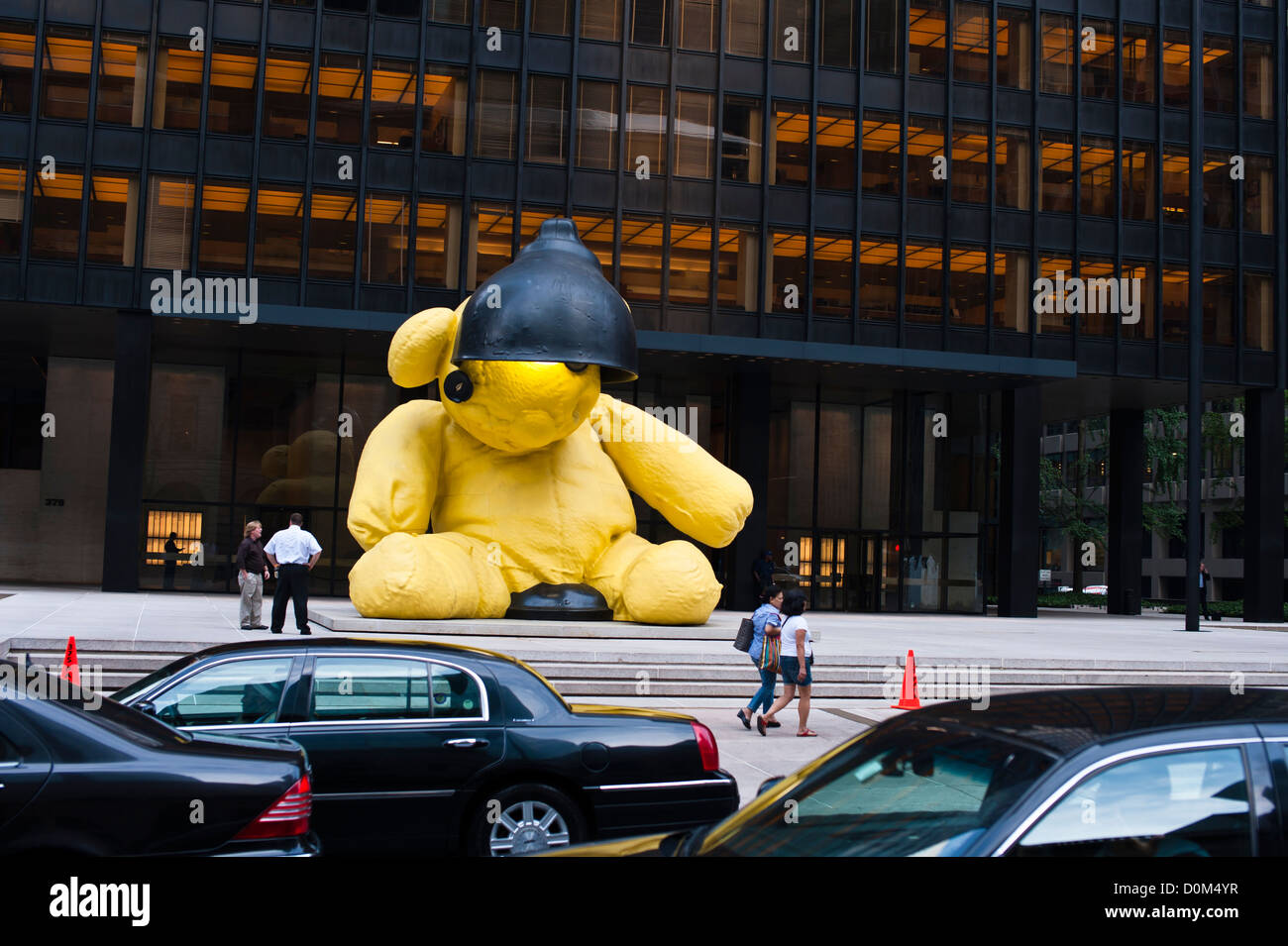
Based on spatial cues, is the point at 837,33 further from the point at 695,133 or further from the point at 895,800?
the point at 895,800

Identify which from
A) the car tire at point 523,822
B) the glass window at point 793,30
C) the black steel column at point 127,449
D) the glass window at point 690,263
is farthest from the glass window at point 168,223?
the car tire at point 523,822

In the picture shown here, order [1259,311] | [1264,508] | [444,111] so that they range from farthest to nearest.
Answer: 1. [1259,311]
2. [1264,508]
3. [444,111]

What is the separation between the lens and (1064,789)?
3070 mm

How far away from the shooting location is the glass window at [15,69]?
24.8 meters

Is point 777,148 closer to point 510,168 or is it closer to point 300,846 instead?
point 510,168

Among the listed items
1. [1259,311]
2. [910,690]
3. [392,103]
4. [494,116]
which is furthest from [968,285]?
[910,690]

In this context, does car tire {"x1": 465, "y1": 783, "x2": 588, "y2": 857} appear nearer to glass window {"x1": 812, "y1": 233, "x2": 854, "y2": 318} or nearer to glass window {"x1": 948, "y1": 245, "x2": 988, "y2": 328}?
glass window {"x1": 812, "y1": 233, "x2": 854, "y2": 318}

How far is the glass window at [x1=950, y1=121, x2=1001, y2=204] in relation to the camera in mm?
29266

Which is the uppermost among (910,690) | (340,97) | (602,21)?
(602,21)

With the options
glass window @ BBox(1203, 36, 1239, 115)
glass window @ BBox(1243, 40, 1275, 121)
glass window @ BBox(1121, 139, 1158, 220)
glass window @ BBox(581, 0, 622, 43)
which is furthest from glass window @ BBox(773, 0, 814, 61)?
glass window @ BBox(1243, 40, 1275, 121)

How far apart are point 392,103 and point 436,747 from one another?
901 inches

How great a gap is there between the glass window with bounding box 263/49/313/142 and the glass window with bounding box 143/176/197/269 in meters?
2.24

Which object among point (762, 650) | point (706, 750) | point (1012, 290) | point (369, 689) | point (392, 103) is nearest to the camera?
point (369, 689)

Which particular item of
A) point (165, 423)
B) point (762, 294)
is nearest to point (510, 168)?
point (762, 294)
